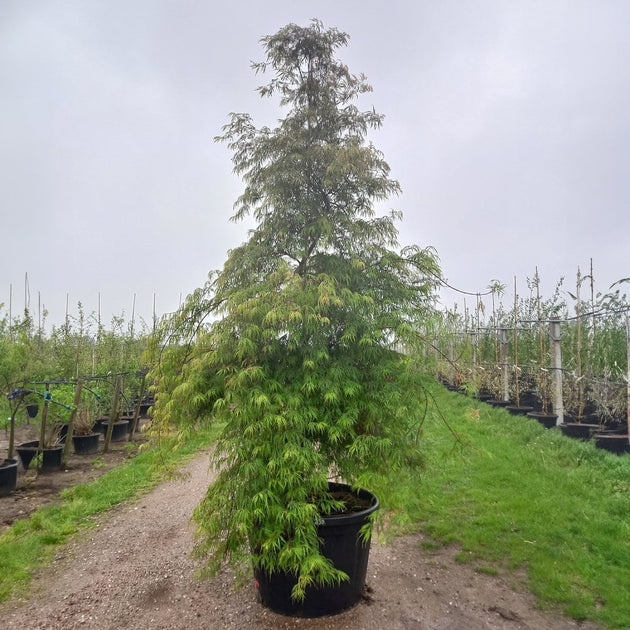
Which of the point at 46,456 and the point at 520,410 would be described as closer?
the point at 46,456

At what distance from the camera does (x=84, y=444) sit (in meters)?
8.87

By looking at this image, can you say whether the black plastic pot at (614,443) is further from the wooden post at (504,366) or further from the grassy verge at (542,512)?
the wooden post at (504,366)

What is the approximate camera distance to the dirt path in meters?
3.27

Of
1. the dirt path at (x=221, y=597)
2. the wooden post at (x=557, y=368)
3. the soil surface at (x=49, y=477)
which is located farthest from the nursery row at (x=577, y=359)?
the soil surface at (x=49, y=477)

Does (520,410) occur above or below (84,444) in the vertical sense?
above

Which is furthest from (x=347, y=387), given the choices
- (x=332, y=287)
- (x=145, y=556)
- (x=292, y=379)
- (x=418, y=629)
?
(x=145, y=556)

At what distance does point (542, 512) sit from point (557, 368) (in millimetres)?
4174

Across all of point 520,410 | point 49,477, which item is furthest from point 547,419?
point 49,477

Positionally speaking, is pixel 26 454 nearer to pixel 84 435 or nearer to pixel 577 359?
pixel 84 435

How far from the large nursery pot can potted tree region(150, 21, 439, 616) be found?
0.01 meters

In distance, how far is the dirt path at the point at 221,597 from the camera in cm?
327

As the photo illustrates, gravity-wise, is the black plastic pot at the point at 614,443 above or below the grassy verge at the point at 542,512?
above

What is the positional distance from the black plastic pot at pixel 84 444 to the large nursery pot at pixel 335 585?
6.49 meters

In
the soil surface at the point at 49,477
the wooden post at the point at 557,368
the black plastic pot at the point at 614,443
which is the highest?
the wooden post at the point at 557,368
